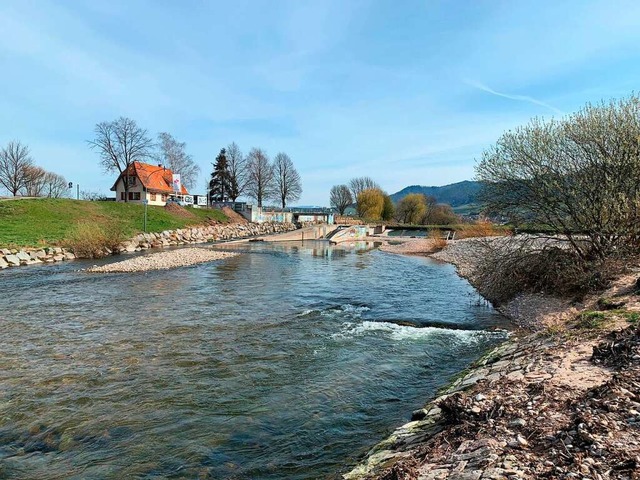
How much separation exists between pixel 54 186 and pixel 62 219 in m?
48.7

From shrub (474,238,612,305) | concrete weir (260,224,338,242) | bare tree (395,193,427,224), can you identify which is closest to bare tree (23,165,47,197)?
concrete weir (260,224,338,242)

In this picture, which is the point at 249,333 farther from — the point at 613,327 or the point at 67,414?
the point at 613,327

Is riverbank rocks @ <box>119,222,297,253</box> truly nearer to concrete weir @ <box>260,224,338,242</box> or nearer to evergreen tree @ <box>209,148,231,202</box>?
concrete weir @ <box>260,224,338,242</box>

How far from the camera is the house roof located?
2388 inches

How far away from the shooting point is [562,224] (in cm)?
1373

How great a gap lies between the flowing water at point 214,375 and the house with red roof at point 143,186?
46.7 m

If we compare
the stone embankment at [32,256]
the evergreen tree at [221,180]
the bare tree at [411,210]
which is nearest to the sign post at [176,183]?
the evergreen tree at [221,180]

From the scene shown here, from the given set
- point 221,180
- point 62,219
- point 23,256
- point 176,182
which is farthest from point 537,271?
point 221,180

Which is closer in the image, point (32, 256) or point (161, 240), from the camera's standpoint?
point (32, 256)

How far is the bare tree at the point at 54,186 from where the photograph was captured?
75.9 m

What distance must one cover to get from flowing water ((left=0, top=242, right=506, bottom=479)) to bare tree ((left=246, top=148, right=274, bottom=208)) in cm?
6283

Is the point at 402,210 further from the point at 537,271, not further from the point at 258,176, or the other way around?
the point at 537,271

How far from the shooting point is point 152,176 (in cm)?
6462

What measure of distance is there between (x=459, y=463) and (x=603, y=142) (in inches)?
529
